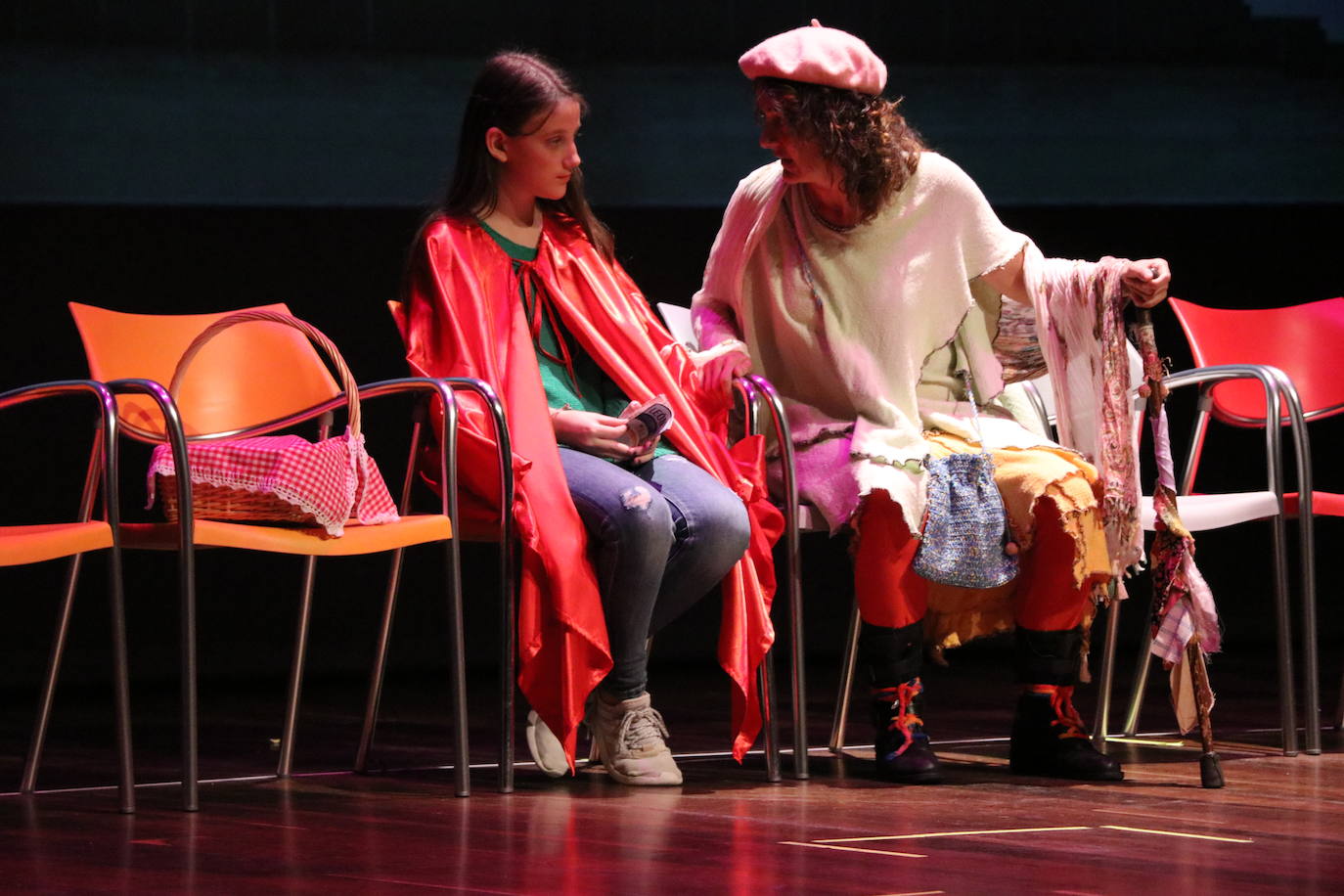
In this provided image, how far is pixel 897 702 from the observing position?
107 inches

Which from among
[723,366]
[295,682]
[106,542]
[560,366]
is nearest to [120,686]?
[106,542]

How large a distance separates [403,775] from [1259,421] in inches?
65.8

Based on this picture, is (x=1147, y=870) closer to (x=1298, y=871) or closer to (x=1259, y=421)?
(x=1298, y=871)

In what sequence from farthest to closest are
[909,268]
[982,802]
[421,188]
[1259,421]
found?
[421,188]
[1259,421]
[909,268]
[982,802]

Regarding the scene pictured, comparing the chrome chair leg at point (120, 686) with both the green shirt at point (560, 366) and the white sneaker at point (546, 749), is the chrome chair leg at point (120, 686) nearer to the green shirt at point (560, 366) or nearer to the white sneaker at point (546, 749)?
the white sneaker at point (546, 749)

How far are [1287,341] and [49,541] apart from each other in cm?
238

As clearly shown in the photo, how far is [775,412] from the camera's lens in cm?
275

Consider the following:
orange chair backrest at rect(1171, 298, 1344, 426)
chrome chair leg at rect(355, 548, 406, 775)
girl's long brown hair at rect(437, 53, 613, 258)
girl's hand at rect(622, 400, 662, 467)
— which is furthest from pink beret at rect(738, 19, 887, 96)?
orange chair backrest at rect(1171, 298, 1344, 426)

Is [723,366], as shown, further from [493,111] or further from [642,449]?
[493,111]

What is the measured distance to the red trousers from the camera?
2689mm

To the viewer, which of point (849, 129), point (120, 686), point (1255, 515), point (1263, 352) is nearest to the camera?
point (120, 686)

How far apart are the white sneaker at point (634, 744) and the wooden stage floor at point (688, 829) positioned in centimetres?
3

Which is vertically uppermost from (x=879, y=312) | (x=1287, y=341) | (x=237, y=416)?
(x=1287, y=341)

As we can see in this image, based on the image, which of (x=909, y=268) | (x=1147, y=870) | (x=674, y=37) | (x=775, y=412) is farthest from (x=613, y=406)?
(x=674, y=37)
